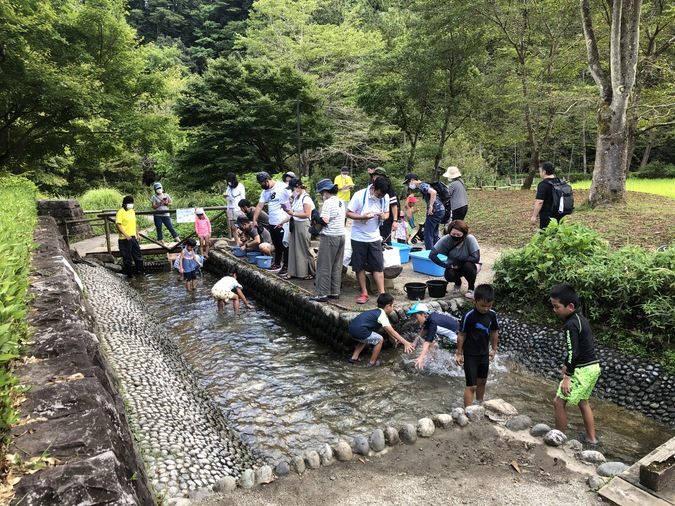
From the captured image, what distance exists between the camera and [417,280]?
8.05 meters

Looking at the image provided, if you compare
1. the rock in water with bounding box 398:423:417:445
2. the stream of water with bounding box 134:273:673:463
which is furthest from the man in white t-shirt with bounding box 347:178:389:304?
the rock in water with bounding box 398:423:417:445

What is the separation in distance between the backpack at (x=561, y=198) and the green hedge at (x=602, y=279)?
0.75 metres

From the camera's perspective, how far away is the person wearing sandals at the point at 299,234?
798 cm

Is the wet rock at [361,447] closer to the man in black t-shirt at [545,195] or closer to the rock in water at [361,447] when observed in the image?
the rock in water at [361,447]

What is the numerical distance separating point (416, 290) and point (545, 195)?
2.65 meters

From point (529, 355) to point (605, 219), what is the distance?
6064 millimetres

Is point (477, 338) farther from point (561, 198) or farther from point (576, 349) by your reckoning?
point (561, 198)

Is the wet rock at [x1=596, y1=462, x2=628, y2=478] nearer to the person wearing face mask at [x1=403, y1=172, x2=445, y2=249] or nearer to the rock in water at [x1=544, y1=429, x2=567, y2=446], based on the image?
the rock in water at [x1=544, y1=429, x2=567, y2=446]

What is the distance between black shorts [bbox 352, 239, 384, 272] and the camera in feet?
22.4

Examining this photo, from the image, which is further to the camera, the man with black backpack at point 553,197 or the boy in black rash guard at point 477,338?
the man with black backpack at point 553,197

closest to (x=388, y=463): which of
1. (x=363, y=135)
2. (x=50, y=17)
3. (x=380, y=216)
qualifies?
(x=380, y=216)

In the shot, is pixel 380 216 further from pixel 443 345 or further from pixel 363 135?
pixel 363 135

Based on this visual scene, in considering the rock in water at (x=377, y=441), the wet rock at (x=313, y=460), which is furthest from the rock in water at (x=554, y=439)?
the wet rock at (x=313, y=460)

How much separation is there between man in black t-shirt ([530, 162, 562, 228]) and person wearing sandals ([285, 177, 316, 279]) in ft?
12.2
